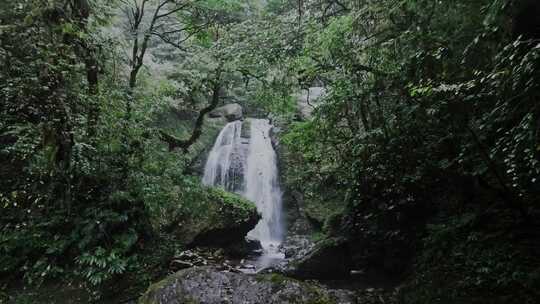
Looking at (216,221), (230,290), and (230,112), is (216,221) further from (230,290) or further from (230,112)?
(230,112)

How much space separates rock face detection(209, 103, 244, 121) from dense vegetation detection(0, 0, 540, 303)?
33.5ft

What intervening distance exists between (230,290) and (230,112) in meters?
15.3

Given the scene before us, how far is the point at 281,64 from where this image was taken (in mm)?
8047

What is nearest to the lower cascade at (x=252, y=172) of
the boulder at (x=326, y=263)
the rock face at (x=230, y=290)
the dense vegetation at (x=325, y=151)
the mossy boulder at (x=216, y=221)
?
the mossy boulder at (x=216, y=221)

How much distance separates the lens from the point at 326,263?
7.35m

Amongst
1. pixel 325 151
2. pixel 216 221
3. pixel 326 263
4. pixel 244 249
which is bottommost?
pixel 326 263

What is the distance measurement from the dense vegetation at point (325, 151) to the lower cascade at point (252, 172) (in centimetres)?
607

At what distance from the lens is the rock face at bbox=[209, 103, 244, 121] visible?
18609mm

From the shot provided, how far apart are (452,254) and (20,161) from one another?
8.26 m

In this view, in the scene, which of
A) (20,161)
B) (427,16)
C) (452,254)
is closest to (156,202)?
(20,161)

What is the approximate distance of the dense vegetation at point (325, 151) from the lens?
14.3 feet

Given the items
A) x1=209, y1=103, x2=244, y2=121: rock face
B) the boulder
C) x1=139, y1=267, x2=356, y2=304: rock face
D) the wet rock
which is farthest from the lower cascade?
x1=139, y1=267, x2=356, y2=304: rock face

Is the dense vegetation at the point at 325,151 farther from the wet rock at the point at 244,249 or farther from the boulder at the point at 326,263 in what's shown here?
the wet rock at the point at 244,249

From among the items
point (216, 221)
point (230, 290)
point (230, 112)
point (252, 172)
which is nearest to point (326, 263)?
point (216, 221)
